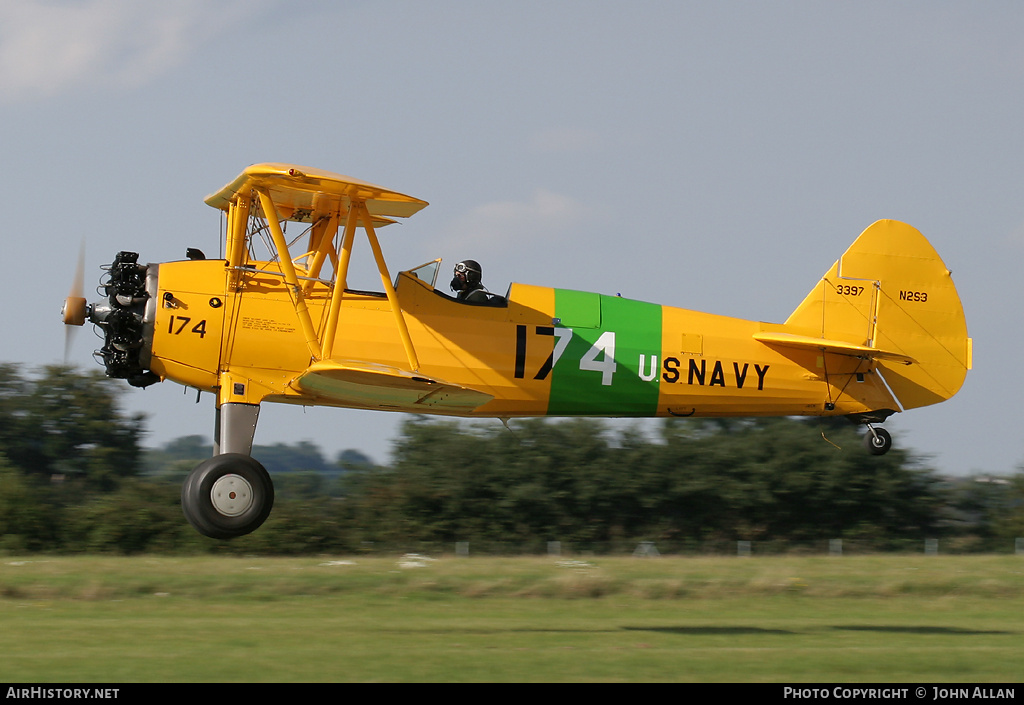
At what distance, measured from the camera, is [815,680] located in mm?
7445

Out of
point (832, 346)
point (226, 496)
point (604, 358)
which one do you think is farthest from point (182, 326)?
point (832, 346)

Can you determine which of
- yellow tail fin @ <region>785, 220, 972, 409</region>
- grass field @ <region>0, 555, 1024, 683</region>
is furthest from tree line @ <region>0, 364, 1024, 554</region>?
yellow tail fin @ <region>785, 220, 972, 409</region>

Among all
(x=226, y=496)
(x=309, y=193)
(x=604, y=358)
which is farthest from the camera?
(x=604, y=358)

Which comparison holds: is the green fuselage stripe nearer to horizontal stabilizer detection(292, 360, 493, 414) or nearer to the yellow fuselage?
the yellow fuselage

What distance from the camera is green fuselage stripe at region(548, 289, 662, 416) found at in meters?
9.69

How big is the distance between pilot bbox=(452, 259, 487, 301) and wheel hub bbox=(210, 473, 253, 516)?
2.41 m

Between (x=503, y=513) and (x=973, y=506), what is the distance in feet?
48.4

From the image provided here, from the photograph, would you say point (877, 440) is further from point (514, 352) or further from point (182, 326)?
point (182, 326)

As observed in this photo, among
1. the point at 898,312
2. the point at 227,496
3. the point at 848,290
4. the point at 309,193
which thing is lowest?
the point at 227,496

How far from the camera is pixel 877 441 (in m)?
10.3

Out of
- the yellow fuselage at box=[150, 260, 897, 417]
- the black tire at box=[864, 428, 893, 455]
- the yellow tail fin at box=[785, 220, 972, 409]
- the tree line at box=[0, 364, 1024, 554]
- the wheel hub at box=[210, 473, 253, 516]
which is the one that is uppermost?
the yellow tail fin at box=[785, 220, 972, 409]

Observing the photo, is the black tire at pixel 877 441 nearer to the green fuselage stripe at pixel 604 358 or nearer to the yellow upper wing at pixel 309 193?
the green fuselage stripe at pixel 604 358

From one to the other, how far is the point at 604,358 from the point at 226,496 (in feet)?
11.2

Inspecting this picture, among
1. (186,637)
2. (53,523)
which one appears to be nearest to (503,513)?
(53,523)
